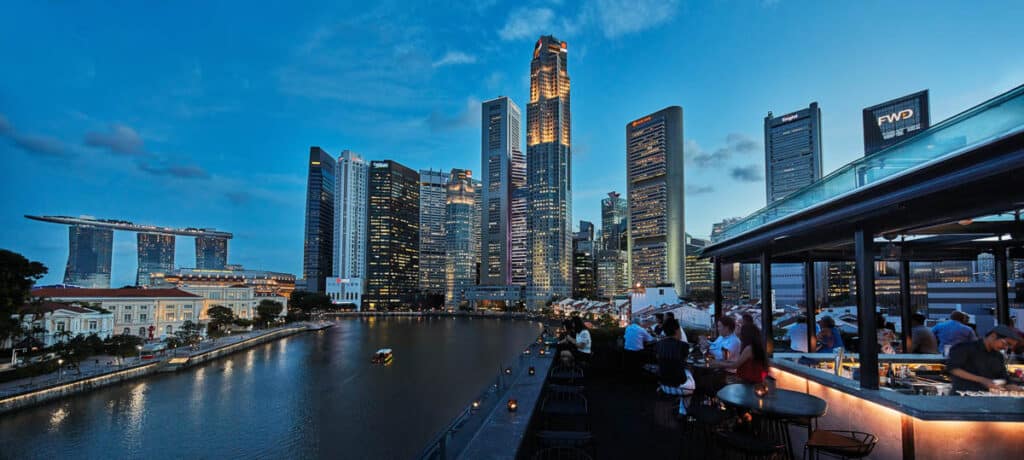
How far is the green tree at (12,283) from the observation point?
21.2 m

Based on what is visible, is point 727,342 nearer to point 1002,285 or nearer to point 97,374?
Result: point 1002,285

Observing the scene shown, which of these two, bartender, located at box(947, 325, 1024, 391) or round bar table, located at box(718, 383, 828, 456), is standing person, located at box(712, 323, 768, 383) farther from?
bartender, located at box(947, 325, 1024, 391)

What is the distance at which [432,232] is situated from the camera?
147875 millimetres

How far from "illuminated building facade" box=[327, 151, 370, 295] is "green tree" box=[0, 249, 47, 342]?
3896 inches

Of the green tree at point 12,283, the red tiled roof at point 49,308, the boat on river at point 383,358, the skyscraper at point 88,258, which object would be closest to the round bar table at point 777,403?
the green tree at point 12,283

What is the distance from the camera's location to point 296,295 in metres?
87.4

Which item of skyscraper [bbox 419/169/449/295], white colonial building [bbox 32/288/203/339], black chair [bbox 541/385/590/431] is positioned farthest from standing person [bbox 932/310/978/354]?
skyscraper [bbox 419/169/449/295]

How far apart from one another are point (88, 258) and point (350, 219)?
118m

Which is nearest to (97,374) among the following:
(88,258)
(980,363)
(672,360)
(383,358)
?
(383,358)

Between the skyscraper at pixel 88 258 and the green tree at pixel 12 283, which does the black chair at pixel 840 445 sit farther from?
the skyscraper at pixel 88 258

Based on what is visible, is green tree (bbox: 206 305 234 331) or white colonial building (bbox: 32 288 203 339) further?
green tree (bbox: 206 305 234 331)

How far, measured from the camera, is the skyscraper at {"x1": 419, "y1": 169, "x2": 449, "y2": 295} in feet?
454

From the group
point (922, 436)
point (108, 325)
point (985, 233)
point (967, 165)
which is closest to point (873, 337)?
point (922, 436)

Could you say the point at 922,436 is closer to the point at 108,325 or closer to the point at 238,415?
the point at 238,415
